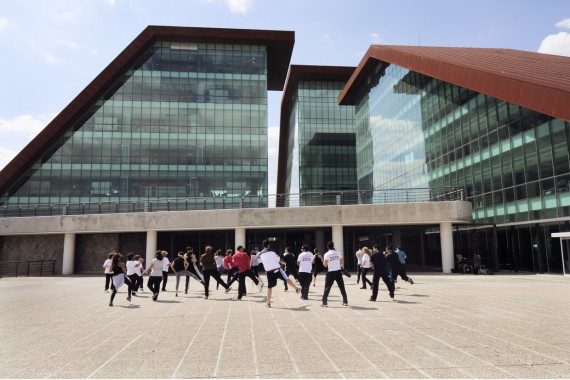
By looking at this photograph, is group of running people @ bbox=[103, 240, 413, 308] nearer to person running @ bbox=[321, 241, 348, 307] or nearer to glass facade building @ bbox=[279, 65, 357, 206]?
person running @ bbox=[321, 241, 348, 307]

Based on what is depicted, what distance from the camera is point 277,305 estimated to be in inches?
468

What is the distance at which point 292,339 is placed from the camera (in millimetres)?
7219

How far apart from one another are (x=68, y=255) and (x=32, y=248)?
407 cm

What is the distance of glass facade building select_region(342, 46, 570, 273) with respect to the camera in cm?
2427

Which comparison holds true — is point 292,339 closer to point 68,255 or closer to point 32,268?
point 68,255

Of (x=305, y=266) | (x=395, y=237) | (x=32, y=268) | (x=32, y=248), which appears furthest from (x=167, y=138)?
(x=305, y=266)

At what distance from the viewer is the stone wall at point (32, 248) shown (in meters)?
32.9

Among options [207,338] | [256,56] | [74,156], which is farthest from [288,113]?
[207,338]

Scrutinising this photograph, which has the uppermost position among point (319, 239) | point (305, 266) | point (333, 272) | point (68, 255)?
point (319, 239)

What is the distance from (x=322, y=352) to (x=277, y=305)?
5.70m

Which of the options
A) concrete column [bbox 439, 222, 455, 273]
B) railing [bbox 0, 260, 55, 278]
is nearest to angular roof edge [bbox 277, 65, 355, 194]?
concrete column [bbox 439, 222, 455, 273]

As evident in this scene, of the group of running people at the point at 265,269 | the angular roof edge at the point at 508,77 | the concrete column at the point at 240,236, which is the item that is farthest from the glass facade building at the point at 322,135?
the group of running people at the point at 265,269

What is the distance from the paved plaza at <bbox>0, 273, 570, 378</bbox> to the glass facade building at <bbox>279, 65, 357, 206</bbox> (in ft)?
165

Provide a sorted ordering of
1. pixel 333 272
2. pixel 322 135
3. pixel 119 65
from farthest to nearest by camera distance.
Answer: pixel 322 135 → pixel 119 65 → pixel 333 272
